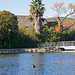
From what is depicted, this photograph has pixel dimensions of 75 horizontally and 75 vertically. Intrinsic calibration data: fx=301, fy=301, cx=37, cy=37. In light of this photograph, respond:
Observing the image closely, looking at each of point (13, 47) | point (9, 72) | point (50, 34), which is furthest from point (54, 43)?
point (9, 72)

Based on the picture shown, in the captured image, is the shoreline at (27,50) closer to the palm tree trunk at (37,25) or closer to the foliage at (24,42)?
the foliage at (24,42)

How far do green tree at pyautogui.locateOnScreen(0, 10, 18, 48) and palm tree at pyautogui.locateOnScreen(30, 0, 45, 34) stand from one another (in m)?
7.50

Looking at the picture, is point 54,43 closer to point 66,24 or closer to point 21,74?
point 66,24

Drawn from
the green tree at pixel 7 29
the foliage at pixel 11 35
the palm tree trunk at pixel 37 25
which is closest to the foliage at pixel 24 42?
the foliage at pixel 11 35

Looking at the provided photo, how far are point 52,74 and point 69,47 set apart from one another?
40.0 m

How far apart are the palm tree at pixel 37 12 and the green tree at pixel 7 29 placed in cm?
750

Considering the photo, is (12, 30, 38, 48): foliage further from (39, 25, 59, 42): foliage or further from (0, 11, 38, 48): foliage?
(39, 25, 59, 42): foliage

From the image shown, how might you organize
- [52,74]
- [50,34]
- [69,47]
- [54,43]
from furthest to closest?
[50,34], [54,43], [69,47], [52,74]

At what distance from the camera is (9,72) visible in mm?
34219

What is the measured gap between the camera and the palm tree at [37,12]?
81.2 metres

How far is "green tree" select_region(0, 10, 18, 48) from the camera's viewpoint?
237 ft

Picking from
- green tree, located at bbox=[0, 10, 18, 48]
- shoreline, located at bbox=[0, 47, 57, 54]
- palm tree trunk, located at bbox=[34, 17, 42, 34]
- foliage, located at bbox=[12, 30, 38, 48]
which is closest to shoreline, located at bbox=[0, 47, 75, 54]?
Result: shoreline, located at bbox=[0, 47, 57, 54]

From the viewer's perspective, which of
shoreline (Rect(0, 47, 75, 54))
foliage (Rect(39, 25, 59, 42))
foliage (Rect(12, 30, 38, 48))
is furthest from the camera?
foliage (Rect(39, 25, 59, 42))

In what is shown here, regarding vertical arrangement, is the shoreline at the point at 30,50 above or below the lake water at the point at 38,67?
above
